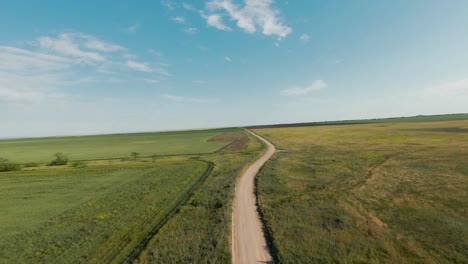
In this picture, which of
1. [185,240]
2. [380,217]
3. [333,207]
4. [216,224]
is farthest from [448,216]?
[185,240]

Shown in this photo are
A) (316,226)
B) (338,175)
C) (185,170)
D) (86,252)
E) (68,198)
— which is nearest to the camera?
(86,252)

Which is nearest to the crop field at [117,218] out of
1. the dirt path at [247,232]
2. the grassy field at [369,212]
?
the dirt path at [247,232]

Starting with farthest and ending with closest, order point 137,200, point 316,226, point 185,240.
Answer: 1. point 137,200
2. point 316,226
3. point 185,240

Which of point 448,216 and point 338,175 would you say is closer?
point 448,216

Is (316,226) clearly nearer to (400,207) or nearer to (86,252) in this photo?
(400,207)

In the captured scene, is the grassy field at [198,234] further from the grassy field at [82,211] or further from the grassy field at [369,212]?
the grassy field at [369,212]
